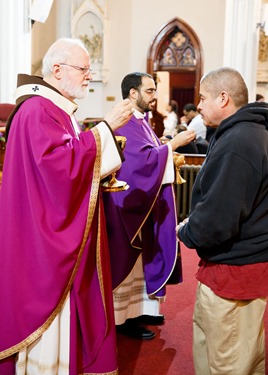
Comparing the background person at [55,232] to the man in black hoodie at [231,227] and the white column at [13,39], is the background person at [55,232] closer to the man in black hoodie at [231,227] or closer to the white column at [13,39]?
the man in black hoodie at [231,227]

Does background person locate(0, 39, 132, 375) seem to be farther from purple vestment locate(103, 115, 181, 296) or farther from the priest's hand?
purple vestment locate(103, 115, 181, 296)

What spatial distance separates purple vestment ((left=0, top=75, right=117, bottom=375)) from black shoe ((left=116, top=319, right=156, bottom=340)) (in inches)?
41.9

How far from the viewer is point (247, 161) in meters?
2.17

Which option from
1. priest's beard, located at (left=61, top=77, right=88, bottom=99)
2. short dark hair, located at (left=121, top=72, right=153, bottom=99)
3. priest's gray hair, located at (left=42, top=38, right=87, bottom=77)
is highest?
priest's gray hair, located at (left=42, top=38, right=87, bottom=77)

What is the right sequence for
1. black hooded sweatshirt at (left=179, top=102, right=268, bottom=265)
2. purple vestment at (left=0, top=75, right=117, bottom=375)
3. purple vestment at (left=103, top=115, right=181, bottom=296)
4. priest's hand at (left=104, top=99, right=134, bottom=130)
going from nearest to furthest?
black hooded sweatshirt at (left=179, top=102, right=268, bottom=265) → purple vestment at (left=0, top=75, right=117, bottom=375) → priest's hand at (left=104, top=99, right=134, bottom=130) → purple vestment at (left=103, top=115, right=181, bottom=296)

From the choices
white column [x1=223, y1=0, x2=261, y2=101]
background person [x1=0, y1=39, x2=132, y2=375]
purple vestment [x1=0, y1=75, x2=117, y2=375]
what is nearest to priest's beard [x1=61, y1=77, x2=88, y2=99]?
background person [x1=0, y1=39, x2=132, y2=375]

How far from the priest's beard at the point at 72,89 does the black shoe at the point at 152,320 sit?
1.83 meters

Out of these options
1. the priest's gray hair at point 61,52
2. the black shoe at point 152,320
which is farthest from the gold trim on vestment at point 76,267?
the black shoe at point 152,320

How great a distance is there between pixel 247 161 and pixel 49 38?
1178 cm

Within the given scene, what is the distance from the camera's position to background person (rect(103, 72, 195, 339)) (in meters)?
3.36

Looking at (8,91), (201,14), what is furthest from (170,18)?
(8,91)

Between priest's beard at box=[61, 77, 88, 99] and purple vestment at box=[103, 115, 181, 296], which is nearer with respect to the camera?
priest's beard at box=[61, 77, 88, 99]

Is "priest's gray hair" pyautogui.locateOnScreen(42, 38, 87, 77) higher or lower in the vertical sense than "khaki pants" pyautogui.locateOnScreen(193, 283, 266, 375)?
higher

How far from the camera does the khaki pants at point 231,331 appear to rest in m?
2.38
